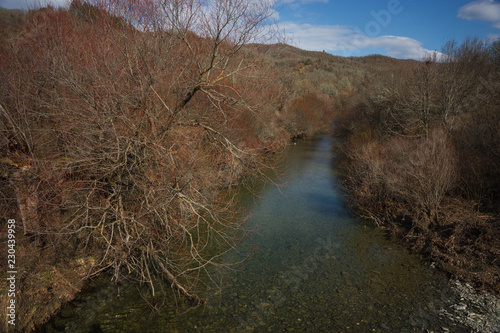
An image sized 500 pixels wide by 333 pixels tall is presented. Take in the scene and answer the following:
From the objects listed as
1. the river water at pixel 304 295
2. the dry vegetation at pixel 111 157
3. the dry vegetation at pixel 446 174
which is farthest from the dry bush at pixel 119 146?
the dry vegetation at pixel 446 174

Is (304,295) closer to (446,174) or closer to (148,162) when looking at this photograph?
(148,162)

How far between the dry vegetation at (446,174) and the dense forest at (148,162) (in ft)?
0.21

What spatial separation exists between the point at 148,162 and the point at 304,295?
5.10m

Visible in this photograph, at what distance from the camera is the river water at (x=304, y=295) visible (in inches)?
267

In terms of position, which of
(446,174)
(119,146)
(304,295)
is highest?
(119,146)

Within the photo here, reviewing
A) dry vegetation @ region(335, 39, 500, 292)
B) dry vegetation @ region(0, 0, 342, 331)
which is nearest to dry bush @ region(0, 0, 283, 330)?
dry vegetation @ region(0, 0, 342, 331)

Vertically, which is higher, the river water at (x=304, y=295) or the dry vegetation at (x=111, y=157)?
the dry vegetation at (x=111, y=157)

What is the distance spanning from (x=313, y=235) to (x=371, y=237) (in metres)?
2.07

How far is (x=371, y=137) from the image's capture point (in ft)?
67.7

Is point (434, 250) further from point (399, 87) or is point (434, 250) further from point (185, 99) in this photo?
point (399, 87)

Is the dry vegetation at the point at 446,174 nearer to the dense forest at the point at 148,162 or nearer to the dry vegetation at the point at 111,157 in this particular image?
the dense forest at the point at 148,162

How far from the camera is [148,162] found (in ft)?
26.2

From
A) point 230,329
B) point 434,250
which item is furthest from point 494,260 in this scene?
point 230,329

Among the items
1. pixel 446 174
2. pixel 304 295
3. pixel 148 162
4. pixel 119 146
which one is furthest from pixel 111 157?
pixel 446 174
